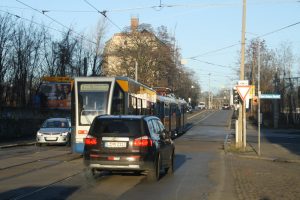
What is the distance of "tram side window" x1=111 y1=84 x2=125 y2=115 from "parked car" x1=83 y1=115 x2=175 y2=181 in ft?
21.6

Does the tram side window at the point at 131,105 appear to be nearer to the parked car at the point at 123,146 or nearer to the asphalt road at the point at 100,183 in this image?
the asphalt road at the point at 100,183

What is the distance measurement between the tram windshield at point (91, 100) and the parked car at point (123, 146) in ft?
21.2

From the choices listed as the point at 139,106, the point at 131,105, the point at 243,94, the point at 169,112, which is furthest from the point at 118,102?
the point at 169,112

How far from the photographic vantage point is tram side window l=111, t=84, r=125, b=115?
70.3 ft

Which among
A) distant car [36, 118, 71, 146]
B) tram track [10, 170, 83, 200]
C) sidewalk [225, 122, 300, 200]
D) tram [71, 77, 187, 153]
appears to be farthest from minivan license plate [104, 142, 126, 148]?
distant car [36, 118, 71, 146]

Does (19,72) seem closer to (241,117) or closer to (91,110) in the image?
(241,117)

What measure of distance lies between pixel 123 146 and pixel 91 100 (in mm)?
7479

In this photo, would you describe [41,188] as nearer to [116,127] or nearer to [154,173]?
[116,127]

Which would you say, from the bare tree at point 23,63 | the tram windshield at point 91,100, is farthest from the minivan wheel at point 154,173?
the bare tree at point 23,63

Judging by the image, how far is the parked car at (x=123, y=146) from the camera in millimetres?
14148

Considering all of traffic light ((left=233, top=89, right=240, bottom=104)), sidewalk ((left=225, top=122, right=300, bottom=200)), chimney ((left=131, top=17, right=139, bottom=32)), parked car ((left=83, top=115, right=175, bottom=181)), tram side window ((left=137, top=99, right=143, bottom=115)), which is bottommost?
sidewalk ((left=225, top=122, right=300, bottom=200))

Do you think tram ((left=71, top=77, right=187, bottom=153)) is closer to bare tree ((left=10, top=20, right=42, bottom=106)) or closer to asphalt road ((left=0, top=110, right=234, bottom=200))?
asphalt road ((left=0, top=110, right=234, bottom=200))

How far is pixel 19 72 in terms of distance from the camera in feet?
146

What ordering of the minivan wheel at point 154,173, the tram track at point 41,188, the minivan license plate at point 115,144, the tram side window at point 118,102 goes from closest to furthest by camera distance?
the tram track at point 41,188 → the minivan license plate at point 115,144 → the minivan wheel at point 154,173 → the tram side window at point 118,102
